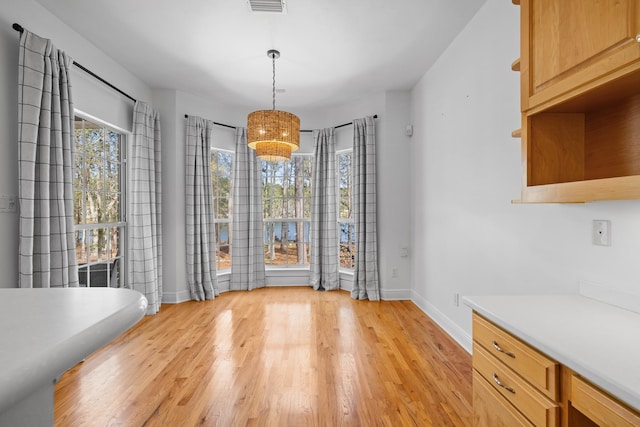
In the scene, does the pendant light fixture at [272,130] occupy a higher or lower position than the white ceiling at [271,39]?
lower

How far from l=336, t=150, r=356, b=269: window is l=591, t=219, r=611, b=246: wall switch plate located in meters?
3.29

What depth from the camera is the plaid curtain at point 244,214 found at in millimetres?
4672

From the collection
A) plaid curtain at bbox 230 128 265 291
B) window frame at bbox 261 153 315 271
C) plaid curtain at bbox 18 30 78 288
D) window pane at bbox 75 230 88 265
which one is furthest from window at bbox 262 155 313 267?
plaid curtain at bbox 18 30 78 288

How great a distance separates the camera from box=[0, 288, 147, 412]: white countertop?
1.20 ft

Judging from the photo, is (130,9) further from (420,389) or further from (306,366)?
(420,389)

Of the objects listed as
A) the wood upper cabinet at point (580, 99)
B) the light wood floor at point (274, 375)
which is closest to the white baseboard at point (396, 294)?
the light wood floor at point (274, 375)

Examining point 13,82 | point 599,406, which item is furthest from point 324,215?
point 599,406

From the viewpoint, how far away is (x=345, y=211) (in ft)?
15.8

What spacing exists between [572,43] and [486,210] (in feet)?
4.40

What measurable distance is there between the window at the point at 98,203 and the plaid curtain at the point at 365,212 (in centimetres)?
283

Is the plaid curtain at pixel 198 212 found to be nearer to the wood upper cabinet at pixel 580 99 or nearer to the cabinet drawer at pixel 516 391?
the cabinet drawer at pixel 516 391

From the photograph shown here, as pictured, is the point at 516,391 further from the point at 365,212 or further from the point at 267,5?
the point at 365,212

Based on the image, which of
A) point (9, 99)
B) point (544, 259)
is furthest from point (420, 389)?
point (9, 99)

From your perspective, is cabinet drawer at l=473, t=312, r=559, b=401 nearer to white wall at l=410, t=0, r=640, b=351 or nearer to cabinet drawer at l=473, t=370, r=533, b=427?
cabinet drawer at l=473, t=370, r=533, b=427
